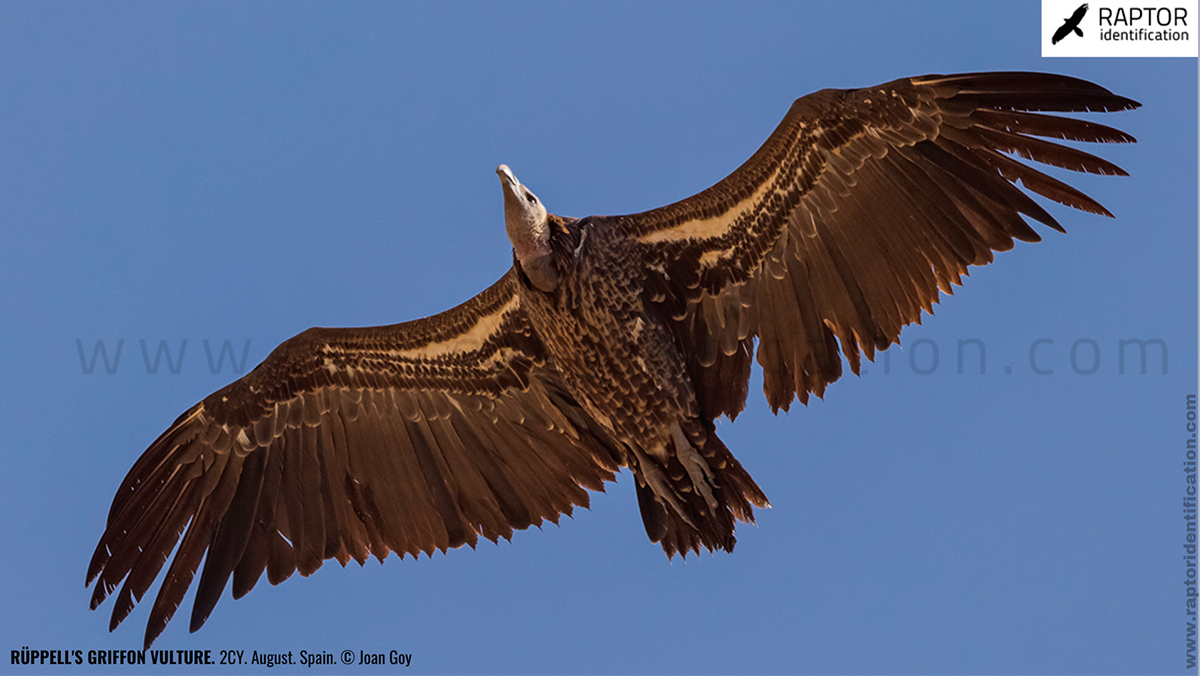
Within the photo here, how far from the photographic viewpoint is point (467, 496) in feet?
43.2

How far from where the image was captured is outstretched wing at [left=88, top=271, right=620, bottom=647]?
1282cm

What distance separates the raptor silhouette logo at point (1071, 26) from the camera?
1426 cm

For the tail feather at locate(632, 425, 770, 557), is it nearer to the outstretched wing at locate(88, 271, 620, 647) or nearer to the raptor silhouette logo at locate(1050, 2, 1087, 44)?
the outstretched wing at locate(88, 271, 620, 647)

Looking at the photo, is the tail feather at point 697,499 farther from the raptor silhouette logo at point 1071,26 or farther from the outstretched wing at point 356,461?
the raptor silhouette logo at point 1071,26

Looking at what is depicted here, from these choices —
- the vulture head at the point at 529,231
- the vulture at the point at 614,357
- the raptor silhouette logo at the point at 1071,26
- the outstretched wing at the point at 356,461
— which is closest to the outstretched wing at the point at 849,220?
the vulture at the point at 614,357

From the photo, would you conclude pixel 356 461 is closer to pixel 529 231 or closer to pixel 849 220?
pixel 529 231

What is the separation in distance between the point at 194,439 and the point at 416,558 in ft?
7.96

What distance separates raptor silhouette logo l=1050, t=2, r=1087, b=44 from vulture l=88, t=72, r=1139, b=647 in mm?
3744

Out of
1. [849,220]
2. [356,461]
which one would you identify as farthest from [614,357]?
[356,461]

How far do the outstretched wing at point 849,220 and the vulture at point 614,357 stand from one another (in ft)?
0.06

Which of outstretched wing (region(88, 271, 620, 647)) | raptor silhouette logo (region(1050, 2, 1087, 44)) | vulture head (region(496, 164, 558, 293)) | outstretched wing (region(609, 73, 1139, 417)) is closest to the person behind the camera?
outstretched wing (region(609, 73, 1139, 417))

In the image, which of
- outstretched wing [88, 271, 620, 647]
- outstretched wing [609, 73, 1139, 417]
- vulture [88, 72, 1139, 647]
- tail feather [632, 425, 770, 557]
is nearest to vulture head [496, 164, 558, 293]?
vulture [88, 72, 1139, 647]

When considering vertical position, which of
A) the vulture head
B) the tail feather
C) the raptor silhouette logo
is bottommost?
the tail feather

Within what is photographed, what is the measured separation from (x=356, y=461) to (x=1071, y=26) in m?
8.58
